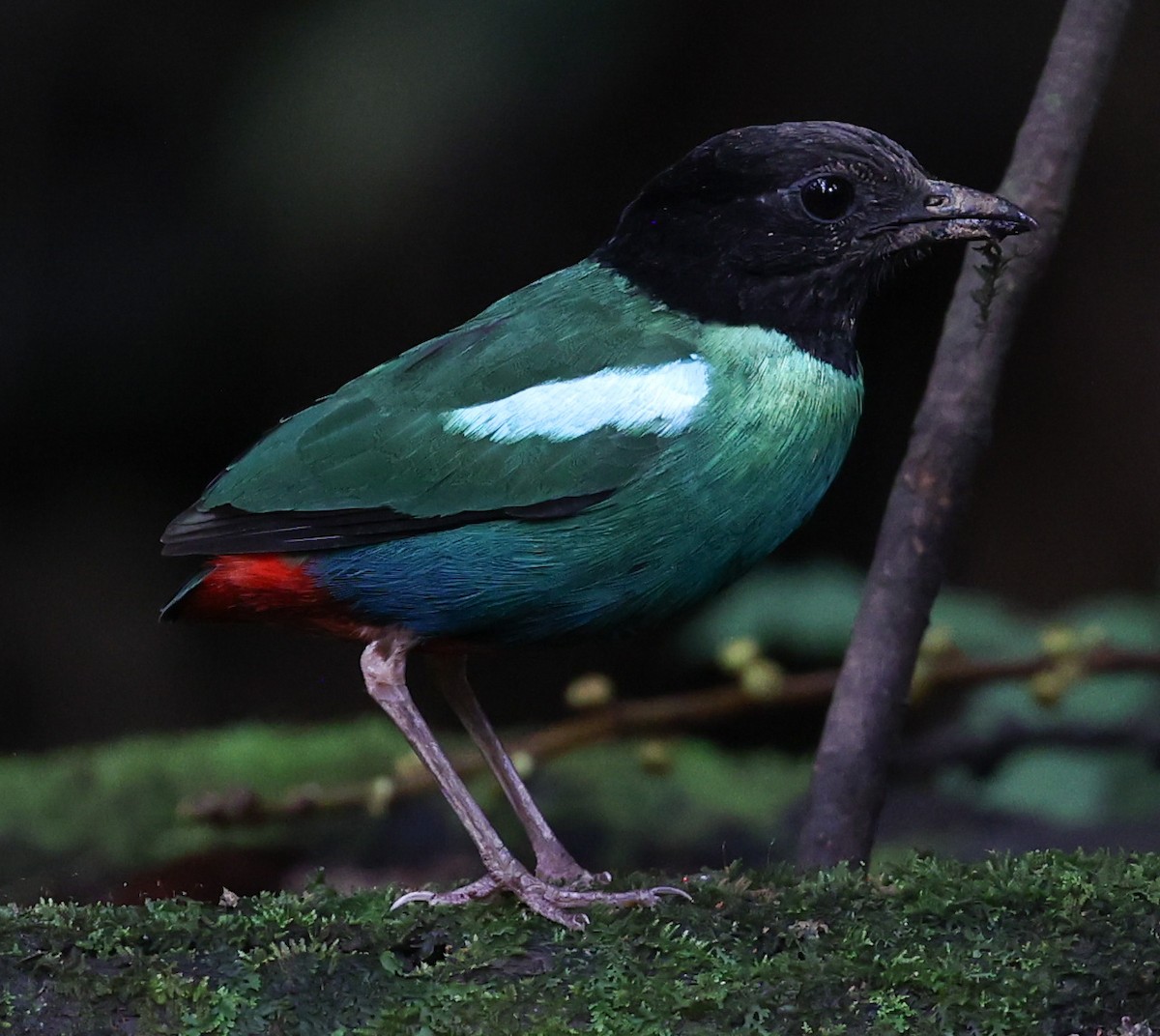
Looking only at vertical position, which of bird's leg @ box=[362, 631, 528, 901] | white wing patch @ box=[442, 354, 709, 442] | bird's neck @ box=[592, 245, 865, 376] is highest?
bird's neck @ box=[592, 245, 865, 376]

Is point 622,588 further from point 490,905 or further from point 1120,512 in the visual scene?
point 1120,512

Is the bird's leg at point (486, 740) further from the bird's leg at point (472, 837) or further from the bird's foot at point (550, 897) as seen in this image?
the bird's foot at point (550, 897)

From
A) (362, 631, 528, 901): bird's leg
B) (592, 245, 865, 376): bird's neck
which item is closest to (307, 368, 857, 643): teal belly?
(362, 631, 528, 901): bird's leg

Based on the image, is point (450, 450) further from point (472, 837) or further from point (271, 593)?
point (472, 837)

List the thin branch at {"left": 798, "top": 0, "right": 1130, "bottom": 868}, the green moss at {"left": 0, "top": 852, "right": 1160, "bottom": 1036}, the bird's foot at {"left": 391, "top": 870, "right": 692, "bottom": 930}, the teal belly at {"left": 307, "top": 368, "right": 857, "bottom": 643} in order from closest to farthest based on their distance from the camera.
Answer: the green moss at {"left": 0, "top": 852, "right": 1160, "bottom": 1036}
the bird's foot at {"left": 391, "top": 870, "right": 692, "bottom": 930}
the teal belly at {"left": 307, "top": 368, "right": 857, "bottom": 643}
the thin branch at {"left": 798, "top": 0, "right": 1130, "bottom": 868}

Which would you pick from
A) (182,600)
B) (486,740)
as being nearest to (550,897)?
(486,740)

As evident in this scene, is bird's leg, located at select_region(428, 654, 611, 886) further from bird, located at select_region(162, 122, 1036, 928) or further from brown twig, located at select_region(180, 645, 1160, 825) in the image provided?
brown twig, located at select_region(180, 645, 1160, 825)

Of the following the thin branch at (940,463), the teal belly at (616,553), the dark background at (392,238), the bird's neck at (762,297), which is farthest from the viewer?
the dark background at (392,238)

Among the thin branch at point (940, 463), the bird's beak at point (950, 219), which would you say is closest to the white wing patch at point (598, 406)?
the bird's beak at point (950, 219)
